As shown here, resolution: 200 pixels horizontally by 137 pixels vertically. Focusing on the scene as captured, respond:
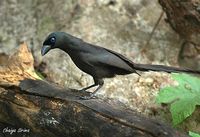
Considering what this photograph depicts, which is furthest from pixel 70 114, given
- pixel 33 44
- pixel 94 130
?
pixel 33 44

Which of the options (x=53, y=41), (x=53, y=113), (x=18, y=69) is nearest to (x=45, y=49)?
(x=53, y=41)

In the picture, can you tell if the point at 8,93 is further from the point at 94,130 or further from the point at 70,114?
the point at 94,130

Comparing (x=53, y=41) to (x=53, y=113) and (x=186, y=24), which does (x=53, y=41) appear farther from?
(x=186, y=24)

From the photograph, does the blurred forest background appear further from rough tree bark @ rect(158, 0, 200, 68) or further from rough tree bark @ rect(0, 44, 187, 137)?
rough tree bark @ rect(0, 44, 187, 137)

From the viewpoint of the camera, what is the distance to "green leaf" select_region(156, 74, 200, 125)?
4.07 metres

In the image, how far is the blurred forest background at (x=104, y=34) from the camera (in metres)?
5.41

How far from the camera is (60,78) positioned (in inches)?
219

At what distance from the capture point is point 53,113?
3797 mm

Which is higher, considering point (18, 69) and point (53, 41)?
A: point (53, 41)

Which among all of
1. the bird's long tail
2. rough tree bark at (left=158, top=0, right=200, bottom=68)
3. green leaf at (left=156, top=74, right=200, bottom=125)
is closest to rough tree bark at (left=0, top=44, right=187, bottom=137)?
the bird's long tail

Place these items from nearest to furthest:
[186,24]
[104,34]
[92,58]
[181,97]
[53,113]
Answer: [53,113] < [92,58] < [181,97] < [186,24] < [104,34]

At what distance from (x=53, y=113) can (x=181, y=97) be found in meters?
1.19

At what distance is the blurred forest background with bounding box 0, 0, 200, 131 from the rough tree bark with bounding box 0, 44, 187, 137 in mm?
1337

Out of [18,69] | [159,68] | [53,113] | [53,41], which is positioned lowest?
[53,113]
